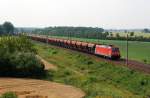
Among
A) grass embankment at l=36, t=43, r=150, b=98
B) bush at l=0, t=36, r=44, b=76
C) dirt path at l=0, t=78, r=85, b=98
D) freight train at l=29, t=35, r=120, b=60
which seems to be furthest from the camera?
freight train at l=29, t=35, r=120, b=60

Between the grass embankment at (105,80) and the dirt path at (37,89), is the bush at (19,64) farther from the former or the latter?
the dirt path at (37,89)

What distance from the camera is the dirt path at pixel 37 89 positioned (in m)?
40.0

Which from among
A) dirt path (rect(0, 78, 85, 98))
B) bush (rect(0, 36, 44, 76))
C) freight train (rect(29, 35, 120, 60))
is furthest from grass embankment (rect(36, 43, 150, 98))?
freight train (rect(29, 35, 120, 60))

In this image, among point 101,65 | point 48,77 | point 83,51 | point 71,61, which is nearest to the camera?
point 48,77

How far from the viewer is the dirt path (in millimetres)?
40031

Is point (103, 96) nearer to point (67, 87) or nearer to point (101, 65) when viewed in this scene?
point (67, 87)

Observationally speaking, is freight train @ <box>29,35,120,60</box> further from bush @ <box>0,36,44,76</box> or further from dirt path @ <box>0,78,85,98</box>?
dirt path @ <box>0,78,85,98</box>

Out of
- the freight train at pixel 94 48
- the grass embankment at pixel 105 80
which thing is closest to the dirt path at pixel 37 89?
the grass embankment at pixel 105 80

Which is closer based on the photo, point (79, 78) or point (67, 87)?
point (67, 87)

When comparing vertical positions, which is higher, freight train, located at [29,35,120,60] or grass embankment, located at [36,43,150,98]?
freight train, located at [29,35,120,60]

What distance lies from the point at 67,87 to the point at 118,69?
35.1ft

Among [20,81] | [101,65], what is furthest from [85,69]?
[20,81]

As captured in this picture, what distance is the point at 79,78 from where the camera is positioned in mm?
49500

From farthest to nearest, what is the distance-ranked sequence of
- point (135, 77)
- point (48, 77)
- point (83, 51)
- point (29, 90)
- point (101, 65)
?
point (83, 51) < point (101, 65) < point (48, 77) < point (135, 77) < point (29, 90)
